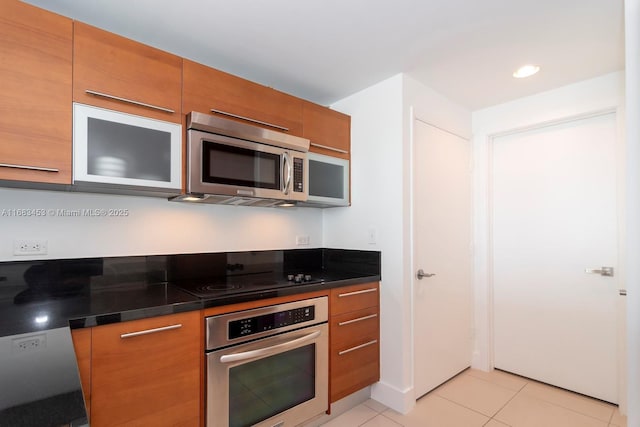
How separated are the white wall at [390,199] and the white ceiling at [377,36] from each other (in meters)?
0.19

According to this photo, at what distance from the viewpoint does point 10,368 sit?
0.80m

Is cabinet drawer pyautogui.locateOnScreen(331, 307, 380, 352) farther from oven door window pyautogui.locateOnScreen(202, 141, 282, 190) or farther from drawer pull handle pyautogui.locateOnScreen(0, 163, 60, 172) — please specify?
drawer pull handle pyautogui.locateOnScreen(0, 163, 60, 172)

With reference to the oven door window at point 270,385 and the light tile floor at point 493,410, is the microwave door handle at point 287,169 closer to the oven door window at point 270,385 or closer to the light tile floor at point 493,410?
the oven door window at point 270,385

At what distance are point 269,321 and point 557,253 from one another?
2284 millimetres

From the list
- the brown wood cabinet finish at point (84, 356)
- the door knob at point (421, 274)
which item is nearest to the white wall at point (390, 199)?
the door knob at point (421, 274)

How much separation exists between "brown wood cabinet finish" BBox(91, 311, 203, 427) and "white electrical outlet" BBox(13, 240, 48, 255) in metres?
0.72

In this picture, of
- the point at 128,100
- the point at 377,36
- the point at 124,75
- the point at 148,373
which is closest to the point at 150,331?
the point at 148,373

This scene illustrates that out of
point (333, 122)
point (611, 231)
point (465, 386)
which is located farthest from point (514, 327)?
point (333, 122)

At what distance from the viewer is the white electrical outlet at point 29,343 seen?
0.95 meters

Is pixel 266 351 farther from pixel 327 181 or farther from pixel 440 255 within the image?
pixel 440 255

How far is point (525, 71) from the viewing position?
2.28 meters

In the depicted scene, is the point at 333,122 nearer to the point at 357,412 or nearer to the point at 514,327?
the point at 357,412

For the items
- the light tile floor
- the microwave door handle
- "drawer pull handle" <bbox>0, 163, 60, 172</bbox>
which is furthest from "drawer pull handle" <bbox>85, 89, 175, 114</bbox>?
the light tile floor

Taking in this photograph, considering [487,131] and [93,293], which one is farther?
[487,131]
